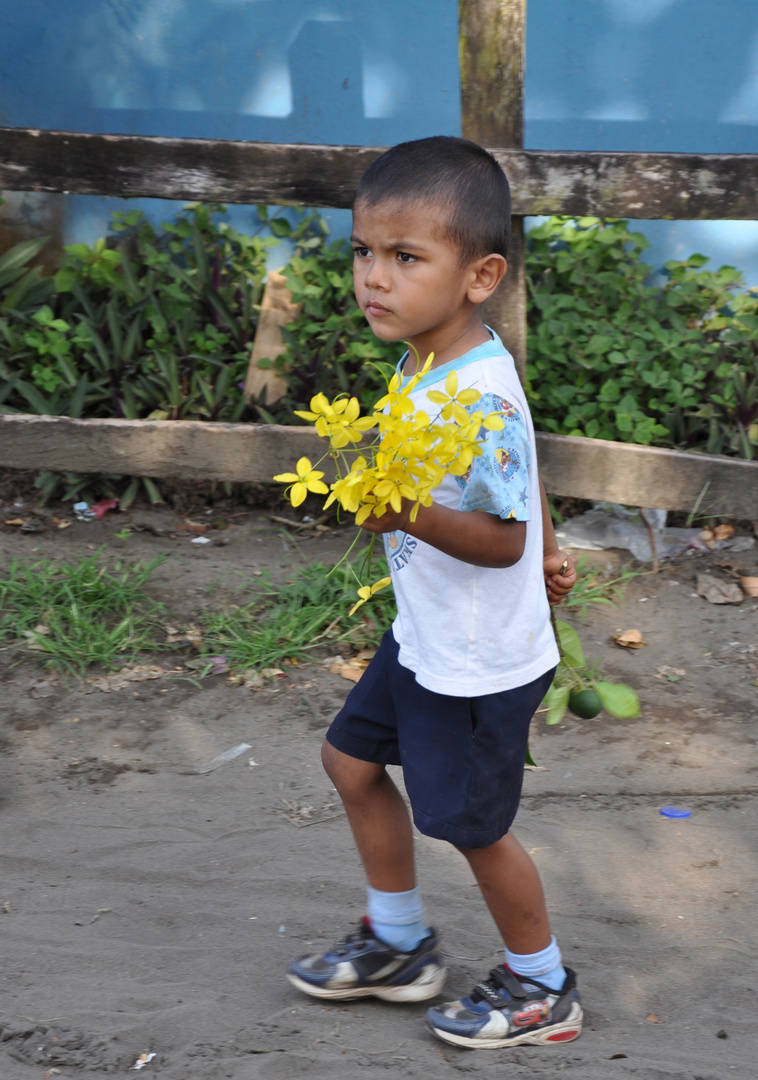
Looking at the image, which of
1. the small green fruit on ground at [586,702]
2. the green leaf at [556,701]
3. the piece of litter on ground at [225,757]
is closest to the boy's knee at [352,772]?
the green leaf at [556,701]

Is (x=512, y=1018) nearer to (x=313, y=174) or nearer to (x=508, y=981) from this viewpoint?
(x=508, y=981)

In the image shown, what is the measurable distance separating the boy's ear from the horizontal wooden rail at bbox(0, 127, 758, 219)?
162 cm

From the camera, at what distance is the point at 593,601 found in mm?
3771

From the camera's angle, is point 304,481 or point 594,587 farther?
point 594,587

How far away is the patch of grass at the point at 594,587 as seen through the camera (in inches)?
147

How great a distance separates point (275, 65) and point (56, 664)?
103 inches

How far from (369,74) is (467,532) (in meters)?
3.31

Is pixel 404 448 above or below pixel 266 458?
above

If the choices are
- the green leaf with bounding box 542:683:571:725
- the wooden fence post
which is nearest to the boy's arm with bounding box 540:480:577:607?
the green leaf with bounding box 542:683:571:725

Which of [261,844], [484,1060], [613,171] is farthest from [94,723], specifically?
[613,171]

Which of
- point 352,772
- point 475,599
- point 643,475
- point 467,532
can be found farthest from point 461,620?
point 643,475

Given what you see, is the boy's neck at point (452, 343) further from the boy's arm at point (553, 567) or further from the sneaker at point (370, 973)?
the sneaker at point (370, 973)

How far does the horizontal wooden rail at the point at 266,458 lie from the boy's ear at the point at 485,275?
1.93 m

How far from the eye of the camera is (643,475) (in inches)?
145
